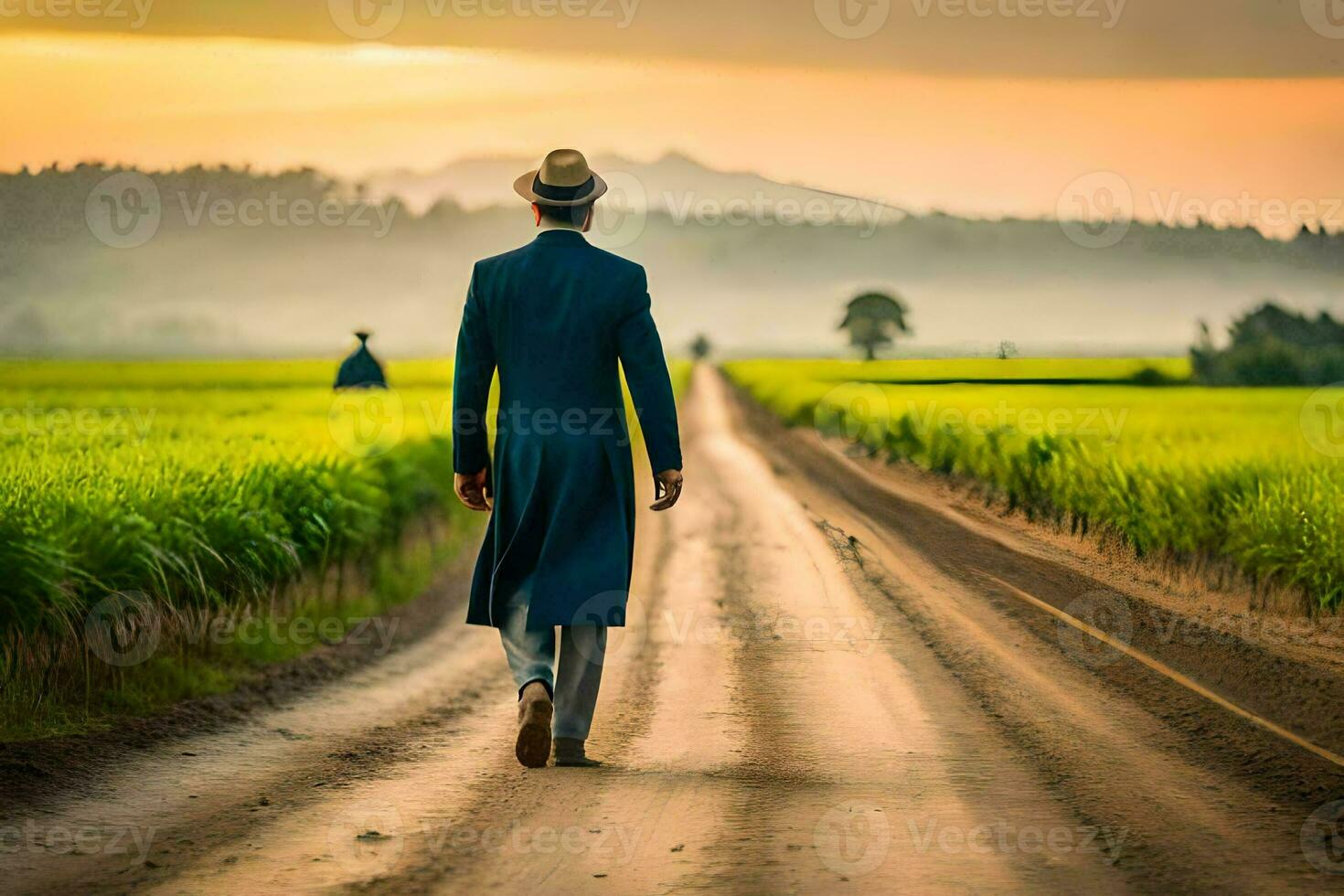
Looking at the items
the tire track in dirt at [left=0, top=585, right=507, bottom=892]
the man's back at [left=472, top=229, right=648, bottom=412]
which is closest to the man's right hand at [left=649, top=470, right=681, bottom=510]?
the man's back at [left=472, top=229, right=648, bottom=412]

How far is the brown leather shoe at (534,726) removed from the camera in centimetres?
593

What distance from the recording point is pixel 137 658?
306 inches

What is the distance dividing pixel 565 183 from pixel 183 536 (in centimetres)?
369

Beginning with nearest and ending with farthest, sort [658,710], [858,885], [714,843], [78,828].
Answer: [858,885], [714,843], [78,828], [658,710]

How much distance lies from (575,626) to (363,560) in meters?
6.56

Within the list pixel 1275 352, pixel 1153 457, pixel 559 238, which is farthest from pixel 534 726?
pixel 1275 352

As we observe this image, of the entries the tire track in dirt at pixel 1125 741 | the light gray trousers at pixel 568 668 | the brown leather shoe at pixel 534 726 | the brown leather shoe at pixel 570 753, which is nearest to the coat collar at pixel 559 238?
the light gray trousers at pixel 568 668

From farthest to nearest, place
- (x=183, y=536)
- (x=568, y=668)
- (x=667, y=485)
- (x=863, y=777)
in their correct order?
(x=183, y=536) < (x=568, y=668) < (x=667, y=485) < (x=863, y=777)

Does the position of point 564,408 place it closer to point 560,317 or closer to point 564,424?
point 564,424

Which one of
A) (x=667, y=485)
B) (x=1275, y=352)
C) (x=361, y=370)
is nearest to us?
(x=667, y=485)

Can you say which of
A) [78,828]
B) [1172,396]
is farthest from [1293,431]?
[78,828]

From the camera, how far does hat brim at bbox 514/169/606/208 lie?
245 inches

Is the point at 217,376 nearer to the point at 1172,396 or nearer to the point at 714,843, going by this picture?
the point at 1172,396

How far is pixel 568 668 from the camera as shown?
6.19m
